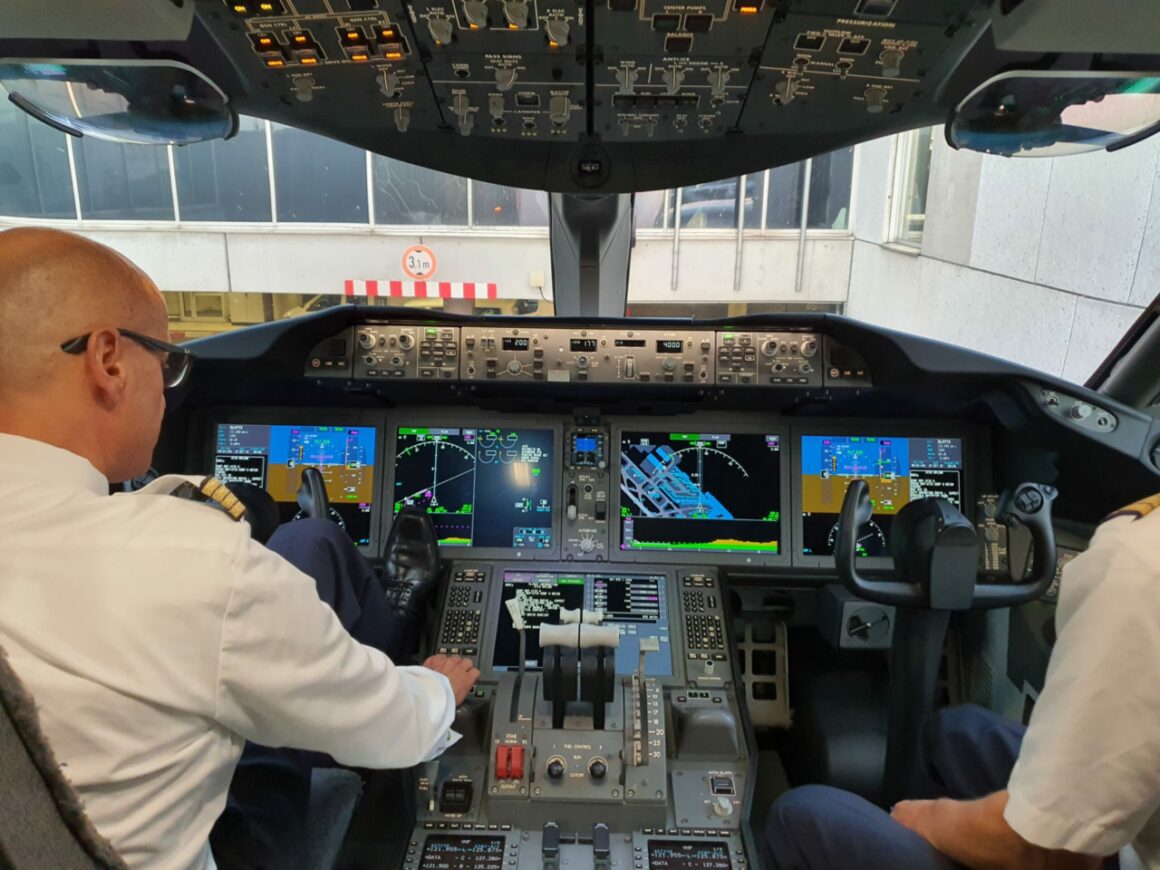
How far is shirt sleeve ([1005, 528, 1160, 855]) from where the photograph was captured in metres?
0.71

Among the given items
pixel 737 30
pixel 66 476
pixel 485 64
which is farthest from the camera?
pixel 485 64

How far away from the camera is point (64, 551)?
0.80 metres

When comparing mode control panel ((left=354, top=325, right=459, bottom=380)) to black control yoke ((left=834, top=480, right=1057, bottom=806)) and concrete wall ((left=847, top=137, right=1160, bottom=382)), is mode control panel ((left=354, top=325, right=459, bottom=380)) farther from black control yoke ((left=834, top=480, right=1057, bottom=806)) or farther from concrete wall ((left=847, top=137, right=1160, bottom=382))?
concrete wall ((left=847, top=137, right=1160, bottom=382))

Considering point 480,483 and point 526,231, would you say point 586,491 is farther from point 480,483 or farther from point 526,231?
point 526,231

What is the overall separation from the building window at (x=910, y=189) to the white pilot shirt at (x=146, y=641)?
2930 mm

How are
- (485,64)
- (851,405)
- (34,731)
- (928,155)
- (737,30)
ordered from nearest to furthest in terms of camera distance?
(34,731), (737,30), (485,64), (851,405), (928,155)

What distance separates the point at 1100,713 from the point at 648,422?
1663mm

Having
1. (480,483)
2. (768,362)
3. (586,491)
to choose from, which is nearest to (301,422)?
(480,483)

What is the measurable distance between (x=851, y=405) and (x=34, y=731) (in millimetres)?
2034

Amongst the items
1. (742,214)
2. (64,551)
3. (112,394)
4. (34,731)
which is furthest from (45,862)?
(742,214)

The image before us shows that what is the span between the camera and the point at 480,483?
2.35 meters

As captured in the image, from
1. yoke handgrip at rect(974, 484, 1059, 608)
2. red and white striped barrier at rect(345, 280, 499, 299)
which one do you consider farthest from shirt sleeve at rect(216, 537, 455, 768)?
red and white striped barrier at rect(345, 280, 499, 299)

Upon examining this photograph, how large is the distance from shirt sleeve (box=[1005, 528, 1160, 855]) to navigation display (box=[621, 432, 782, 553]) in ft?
4.88

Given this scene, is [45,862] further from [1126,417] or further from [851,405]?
[1126,417]
